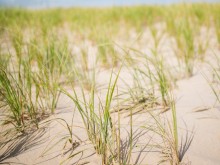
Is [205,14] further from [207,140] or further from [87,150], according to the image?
[87,150]

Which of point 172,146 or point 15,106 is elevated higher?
point 15,106

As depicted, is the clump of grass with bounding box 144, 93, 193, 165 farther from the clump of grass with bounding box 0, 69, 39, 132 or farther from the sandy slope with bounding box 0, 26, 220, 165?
the clump of grass with bounding box 0, 69, 39, 132

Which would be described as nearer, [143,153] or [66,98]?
[143,153]

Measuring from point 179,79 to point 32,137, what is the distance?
4.34 ft

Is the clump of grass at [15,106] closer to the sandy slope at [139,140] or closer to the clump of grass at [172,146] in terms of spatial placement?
the sandy slope at [139,140]

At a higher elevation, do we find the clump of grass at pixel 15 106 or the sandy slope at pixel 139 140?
the clump of grass at pixel 15 106

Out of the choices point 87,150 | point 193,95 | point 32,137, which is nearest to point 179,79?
point 193,95

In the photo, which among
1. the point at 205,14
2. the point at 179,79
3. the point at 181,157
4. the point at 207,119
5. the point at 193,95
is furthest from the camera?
the point at 205,14

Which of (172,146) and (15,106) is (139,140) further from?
(15,106)

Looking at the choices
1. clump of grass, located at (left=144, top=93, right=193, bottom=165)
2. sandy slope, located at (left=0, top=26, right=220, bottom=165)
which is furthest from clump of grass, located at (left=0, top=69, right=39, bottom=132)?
clump of grass, located at (left=144, top=93, right=193, bottom=165)

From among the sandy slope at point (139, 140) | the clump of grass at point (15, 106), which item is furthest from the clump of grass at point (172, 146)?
the clump of grass at point (15, 106)

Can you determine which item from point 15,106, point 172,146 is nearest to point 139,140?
point 172,146

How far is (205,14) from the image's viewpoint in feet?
11.9

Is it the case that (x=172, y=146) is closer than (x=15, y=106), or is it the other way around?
(x=172, y=146)
